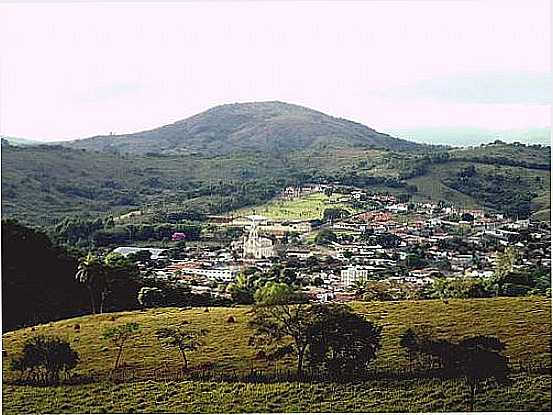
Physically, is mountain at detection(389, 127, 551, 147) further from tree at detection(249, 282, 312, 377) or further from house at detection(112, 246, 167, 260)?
house at detection(112, 246, 167, 260)

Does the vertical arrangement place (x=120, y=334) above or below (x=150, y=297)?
below

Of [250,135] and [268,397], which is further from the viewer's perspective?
[250,135]

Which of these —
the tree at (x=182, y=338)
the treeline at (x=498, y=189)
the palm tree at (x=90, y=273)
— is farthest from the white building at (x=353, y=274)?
the palm tree at (x=90, y=273)

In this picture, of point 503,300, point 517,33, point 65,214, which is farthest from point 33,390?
point 517,33

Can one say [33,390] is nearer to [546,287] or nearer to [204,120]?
[204,120]

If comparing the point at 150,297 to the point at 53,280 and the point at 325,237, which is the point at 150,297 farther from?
the point at 325,237

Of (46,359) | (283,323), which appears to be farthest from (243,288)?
(46,359)
